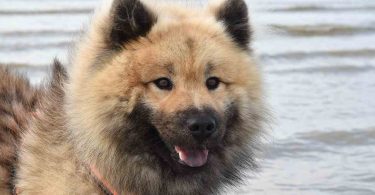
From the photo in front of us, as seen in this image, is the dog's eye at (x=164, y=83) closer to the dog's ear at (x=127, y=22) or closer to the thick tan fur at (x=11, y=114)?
the dog's ear at (x=127, y=22)

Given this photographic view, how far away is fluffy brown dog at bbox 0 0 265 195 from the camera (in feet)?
13.3

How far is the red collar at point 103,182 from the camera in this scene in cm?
422

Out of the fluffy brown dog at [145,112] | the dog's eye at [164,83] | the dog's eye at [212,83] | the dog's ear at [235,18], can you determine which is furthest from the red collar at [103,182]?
the dog's ear at [235,18]

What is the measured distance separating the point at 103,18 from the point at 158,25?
287 mm

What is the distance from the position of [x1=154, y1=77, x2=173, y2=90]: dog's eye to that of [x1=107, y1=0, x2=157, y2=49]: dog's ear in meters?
0.30

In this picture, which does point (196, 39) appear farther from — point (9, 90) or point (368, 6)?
point (368, 6)

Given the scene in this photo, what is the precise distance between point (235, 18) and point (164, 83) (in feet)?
2.37

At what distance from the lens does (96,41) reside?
427 cm

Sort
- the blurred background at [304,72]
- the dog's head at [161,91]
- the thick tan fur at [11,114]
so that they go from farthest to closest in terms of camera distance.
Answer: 1. the blurred background at [304,72]
2. the thick tan fur at [11,114]
3. the dog's head at [161,91]

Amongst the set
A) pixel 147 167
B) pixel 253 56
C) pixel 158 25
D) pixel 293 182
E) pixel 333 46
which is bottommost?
pixel 333 46

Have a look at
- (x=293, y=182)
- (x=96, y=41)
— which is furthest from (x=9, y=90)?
(x=293, y=182)

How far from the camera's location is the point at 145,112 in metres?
4.07

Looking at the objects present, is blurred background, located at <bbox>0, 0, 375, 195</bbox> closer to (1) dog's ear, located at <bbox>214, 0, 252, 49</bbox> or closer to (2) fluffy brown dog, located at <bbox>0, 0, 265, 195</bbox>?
(1) dog's ear, located at <bbox>214, 0, 252, 49</bbox>

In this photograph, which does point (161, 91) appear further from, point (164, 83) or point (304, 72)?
point (304, 72)
